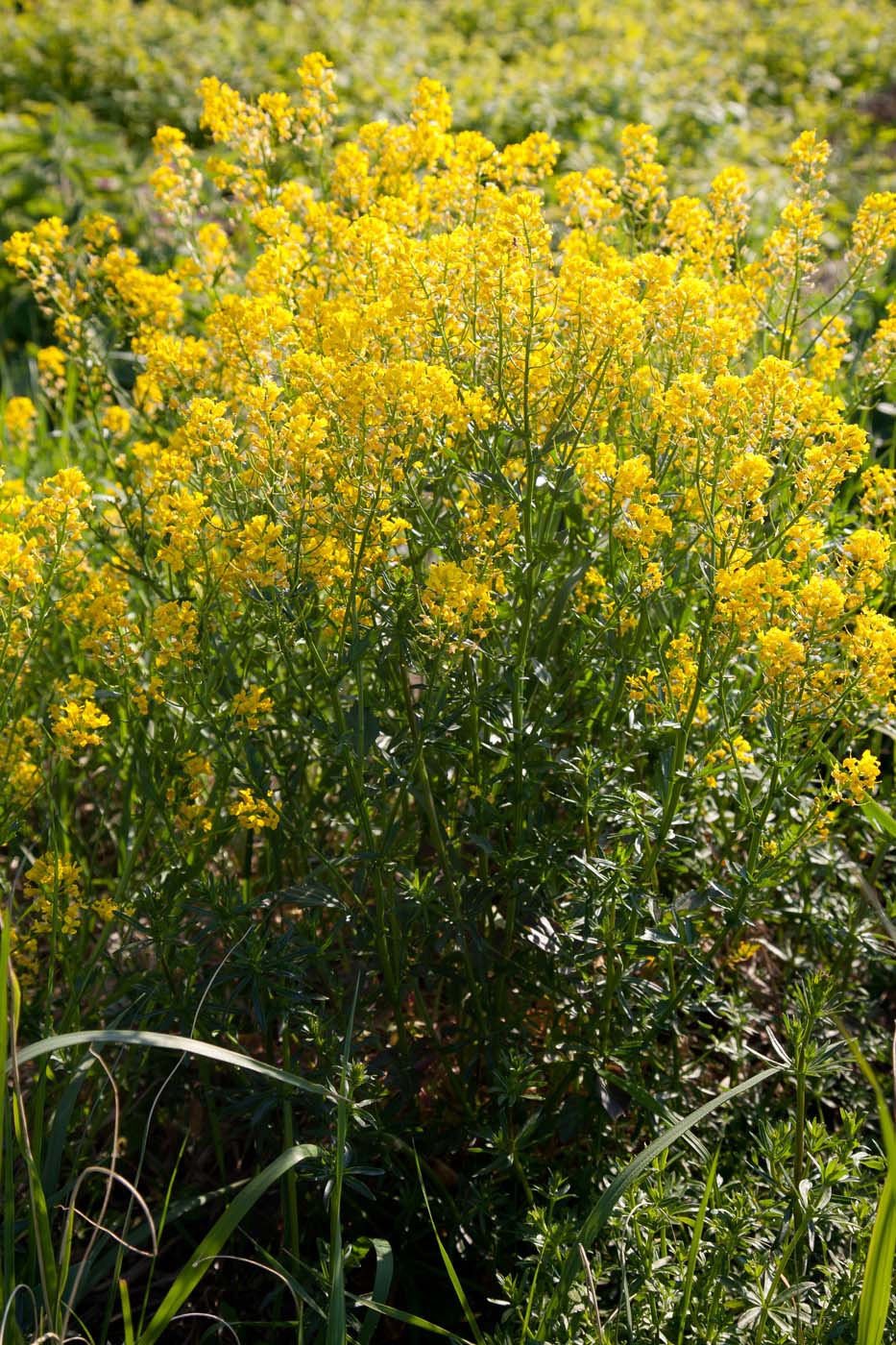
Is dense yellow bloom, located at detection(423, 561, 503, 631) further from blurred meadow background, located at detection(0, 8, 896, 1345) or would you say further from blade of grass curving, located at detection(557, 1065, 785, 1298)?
blade of grass curving, located at detection(557, 1065, 785, 1298)

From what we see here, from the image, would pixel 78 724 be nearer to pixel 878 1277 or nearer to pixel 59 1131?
pixel 59 1131

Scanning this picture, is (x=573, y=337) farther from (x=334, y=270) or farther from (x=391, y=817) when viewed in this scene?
(x=391, y=817)

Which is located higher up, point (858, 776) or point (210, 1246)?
point (858, 776)

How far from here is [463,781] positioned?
2.98 meters

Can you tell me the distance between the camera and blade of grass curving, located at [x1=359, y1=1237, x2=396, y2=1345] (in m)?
2.44

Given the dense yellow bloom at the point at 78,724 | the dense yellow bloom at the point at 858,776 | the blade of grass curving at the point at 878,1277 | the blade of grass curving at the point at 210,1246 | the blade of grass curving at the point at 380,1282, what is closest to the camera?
the blade of grass curving at the point at 878,1277

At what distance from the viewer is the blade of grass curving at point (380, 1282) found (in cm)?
244

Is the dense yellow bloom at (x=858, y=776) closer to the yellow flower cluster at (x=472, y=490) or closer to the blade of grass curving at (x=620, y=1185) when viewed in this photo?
the yellow flower cluster at (x=472, y=490)

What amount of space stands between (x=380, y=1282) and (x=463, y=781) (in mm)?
1047

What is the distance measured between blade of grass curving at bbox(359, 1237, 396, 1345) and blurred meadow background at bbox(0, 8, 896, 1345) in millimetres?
43

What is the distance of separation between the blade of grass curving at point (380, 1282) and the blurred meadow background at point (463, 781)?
4cm

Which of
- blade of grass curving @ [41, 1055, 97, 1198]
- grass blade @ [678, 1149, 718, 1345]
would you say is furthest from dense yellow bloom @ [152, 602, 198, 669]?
grass blade @ [678, 1149, 718, 1345]

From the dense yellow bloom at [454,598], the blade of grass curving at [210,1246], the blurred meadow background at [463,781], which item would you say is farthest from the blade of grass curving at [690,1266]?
the dense yellow bloom at [454,598]

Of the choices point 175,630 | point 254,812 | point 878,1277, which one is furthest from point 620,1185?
point 175,630
